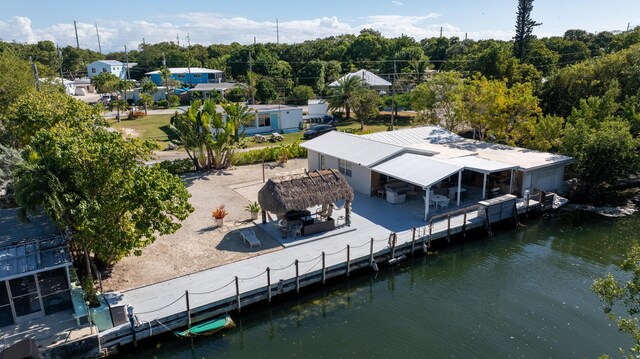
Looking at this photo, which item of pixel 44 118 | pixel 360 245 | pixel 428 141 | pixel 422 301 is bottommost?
pixel 422 301

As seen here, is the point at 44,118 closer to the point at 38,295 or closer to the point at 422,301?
the point at 38,295

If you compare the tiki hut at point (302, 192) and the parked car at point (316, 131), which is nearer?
the tiki hut at point (302, 192)

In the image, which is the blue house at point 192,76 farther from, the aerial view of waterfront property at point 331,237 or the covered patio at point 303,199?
the covered patio at point 303,199

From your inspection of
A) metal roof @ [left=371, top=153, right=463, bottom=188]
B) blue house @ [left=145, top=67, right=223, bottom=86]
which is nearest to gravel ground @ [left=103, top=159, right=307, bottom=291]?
metal roof @ [left=371, top=153, right=463, bottom=188]

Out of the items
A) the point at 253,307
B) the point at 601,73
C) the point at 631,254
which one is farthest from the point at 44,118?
the point at 601,73

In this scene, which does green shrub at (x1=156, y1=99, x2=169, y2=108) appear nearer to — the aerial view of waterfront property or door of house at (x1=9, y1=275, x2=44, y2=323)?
the aerial view of waterfront property

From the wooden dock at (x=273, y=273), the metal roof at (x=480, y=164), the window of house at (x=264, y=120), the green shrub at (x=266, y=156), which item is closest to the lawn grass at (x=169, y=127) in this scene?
the window of house at (x=264, y=120)
